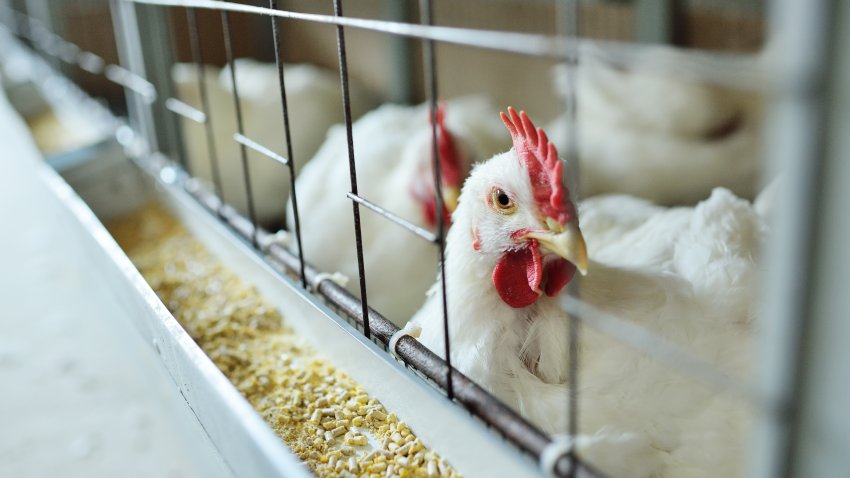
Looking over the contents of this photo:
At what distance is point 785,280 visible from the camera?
0.59 meters

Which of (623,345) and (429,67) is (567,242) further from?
(429,67)

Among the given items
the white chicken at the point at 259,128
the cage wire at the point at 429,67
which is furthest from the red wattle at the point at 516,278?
the white chicken at the point at 259,128

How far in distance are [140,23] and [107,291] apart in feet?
3.09

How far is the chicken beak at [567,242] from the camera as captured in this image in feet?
3.47

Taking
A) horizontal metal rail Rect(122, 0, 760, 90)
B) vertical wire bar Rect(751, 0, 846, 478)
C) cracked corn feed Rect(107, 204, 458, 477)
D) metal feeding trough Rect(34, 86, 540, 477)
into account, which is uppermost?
horizontal metal rail Rect(122, 0, 760, 90)

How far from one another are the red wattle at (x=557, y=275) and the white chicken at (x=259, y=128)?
1.65 metres

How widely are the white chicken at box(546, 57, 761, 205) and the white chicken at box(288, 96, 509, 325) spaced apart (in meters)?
0.68

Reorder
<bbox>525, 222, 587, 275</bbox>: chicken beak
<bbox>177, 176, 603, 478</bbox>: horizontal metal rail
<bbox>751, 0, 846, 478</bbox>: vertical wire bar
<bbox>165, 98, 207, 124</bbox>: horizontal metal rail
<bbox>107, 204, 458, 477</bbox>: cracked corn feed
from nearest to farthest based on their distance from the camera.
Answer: <bbox>751, 0, 846, 478</bbox>: vertical wire bar, <bbox>177, 176, 603, 478</bbox>: horizontal metal rail, <bbox>525, 222, 587, 275</bbox>: chicken beak, <bbox>107, 204, 458, 477</bbox>: cracked corn feed, <bbox>165, 98, 207, 124</bbox>: horizontal metal rail

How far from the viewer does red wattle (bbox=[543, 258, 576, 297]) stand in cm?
124

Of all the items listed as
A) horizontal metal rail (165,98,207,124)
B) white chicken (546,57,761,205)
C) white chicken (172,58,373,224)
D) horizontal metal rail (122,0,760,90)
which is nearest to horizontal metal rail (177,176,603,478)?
horizontal metal rail (165,98,207,124)

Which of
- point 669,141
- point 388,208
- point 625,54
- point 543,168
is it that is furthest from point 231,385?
point 669,141

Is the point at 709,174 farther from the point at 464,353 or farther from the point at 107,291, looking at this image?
the point at 107,291

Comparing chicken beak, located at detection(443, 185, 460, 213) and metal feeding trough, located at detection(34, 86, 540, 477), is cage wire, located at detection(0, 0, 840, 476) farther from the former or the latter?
chicken beak, located at detection(443, 185, 460, 213)

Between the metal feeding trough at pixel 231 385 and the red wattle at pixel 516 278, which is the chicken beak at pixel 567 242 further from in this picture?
the metal feeding trough at pixel 231 385
